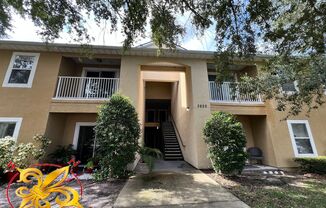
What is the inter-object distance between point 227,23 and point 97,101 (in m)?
6.94

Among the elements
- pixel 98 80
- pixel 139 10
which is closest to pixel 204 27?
pixel 139 10

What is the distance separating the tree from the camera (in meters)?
5.35

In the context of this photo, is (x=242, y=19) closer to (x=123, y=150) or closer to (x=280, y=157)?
(x=123, y=150)

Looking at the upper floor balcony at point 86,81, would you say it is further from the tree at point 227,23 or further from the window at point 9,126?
the tree at point 227,23

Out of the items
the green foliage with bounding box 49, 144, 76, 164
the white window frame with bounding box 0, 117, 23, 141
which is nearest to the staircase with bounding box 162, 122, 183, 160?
the green foliage with bounding box 49, 144, 76, 164

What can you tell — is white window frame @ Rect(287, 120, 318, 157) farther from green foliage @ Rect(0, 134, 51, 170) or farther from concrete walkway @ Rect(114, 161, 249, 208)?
green foliage @ Rect(0, 134, 51, 170)

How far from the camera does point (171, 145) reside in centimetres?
1288

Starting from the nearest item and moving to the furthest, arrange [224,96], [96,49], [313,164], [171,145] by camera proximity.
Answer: [313,164], [96,49], [224,96], [171,145]

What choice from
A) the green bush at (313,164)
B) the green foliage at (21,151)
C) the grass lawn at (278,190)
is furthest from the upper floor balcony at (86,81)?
the green bush at (313,164)

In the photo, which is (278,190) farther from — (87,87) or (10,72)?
(10,72)

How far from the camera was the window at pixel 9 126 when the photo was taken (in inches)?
321

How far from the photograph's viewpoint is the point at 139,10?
5801 millimetres

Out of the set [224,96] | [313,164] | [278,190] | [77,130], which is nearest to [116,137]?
[77,130]

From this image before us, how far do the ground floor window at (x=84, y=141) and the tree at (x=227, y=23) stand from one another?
5249 mm
